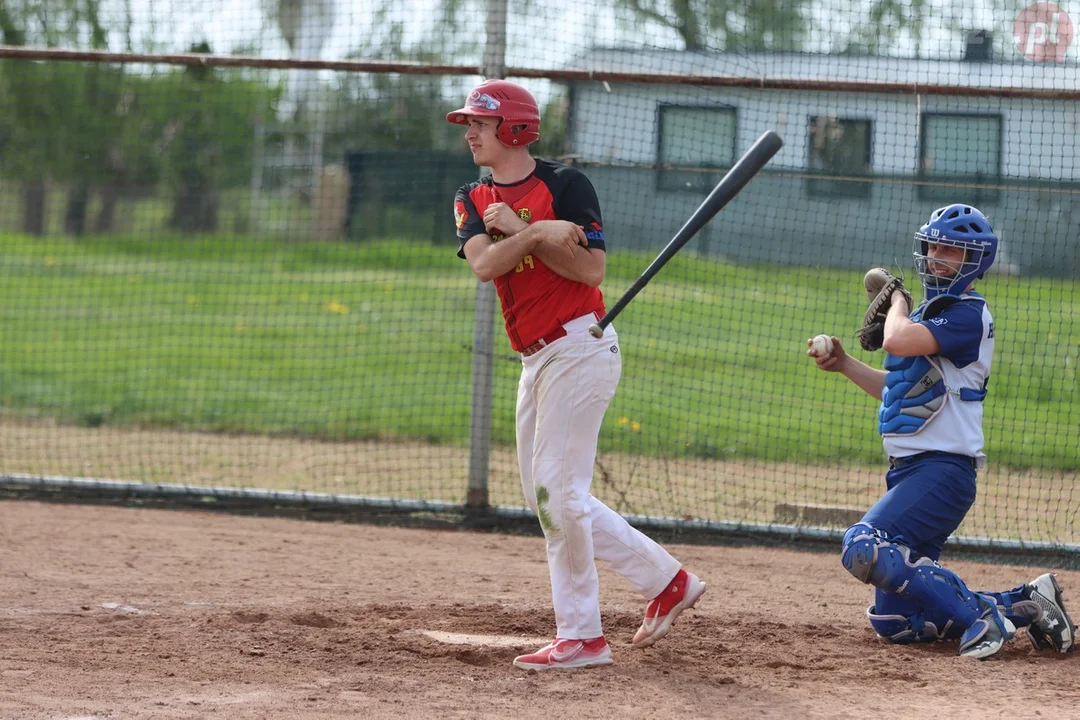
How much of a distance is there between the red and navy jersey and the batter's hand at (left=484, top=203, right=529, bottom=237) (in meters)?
0.10

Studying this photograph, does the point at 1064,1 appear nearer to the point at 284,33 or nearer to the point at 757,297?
the point at 757,297

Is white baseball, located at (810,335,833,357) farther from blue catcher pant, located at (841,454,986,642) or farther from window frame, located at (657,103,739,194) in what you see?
window frame, located at (657,103,739,194)

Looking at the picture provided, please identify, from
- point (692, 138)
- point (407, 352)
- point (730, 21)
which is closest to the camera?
point (692, 138)

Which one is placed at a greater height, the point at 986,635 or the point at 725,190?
the point at 725,190

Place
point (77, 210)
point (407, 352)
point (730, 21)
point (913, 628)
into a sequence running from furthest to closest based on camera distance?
point (77, 210) → point (407, 352) → point (730, 21) → point (913, 628)

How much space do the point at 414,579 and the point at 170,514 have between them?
2102 millimetres

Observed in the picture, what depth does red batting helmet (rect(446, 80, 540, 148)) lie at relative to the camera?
4.20 m

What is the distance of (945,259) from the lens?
463 centimetres

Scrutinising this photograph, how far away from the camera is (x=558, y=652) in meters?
4.27

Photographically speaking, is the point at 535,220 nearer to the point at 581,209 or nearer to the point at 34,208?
the point at 581,209

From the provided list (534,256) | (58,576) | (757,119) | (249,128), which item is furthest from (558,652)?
(249,128)

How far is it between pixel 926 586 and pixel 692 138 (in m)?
3.89

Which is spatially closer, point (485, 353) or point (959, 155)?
point (485, 353)

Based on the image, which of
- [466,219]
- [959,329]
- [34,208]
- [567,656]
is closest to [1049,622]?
[959,329]
